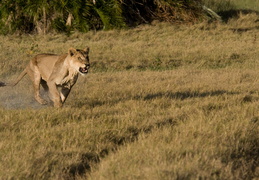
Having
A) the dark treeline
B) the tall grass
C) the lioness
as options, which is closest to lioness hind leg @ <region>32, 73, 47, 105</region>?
the lioness

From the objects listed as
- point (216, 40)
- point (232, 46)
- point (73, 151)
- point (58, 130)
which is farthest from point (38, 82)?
point (216, 40)

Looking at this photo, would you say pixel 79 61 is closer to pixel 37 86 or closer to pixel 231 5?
pixel 37 86

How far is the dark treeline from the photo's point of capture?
Result: 60.7 ft

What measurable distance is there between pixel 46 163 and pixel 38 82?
3672 mm

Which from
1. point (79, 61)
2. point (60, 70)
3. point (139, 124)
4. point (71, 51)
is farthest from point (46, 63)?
point (139, 124)

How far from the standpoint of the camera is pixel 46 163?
468 centimetres

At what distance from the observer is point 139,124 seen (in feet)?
21.0

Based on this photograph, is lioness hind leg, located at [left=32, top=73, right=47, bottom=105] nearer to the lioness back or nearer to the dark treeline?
the lioness back

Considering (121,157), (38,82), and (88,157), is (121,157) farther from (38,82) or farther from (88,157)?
(38,82)

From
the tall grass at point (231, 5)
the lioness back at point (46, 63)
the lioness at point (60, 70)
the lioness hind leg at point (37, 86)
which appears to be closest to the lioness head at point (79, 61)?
the lioness at point (60, 70)

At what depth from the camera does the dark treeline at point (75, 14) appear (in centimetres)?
1852

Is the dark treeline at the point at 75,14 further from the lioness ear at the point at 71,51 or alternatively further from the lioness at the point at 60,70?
the lioness ear at the point at 71,51

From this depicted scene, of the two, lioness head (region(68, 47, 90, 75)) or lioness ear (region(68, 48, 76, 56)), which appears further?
lioness ear (region(68, 48, 76, 56))

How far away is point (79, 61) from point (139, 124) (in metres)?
1.41
